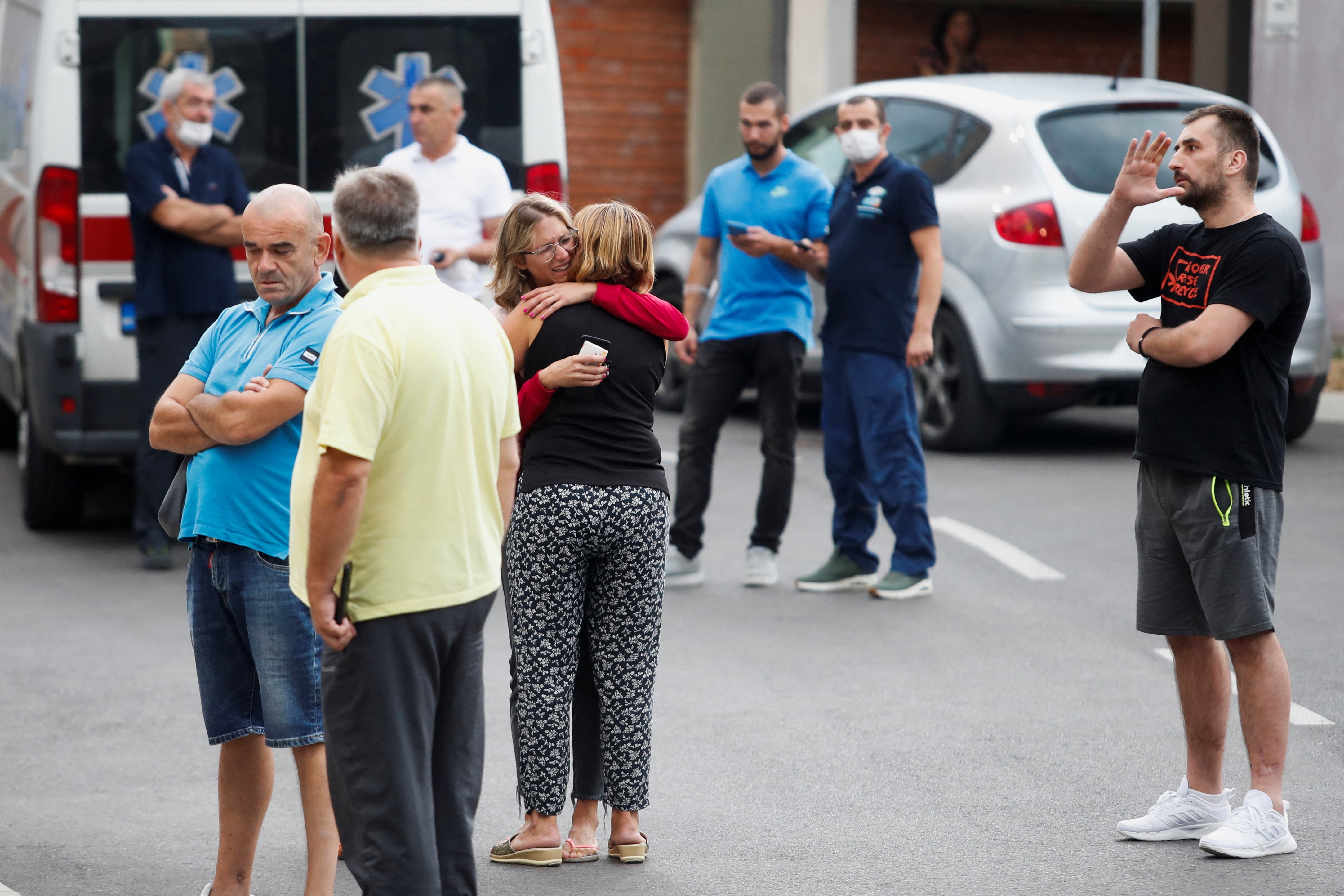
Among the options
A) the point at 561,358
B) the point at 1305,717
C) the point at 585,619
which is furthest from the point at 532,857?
the point at 1305,717

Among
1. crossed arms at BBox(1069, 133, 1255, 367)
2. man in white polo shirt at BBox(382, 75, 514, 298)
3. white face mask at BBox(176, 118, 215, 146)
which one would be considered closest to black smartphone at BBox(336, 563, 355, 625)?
crossed arms at BBox(1069, 133, 1255, 367)

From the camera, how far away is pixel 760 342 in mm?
7316

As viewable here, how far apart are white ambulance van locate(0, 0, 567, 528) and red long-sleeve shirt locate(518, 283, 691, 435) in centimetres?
359

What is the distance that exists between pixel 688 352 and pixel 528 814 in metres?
3.30

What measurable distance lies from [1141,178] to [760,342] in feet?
10.1

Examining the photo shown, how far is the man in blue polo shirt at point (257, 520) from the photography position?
3.78m

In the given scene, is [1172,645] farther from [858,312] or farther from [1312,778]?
[858,312]

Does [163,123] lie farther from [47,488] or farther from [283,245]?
[283,245]

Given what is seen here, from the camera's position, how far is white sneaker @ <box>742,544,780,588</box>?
7426 mm

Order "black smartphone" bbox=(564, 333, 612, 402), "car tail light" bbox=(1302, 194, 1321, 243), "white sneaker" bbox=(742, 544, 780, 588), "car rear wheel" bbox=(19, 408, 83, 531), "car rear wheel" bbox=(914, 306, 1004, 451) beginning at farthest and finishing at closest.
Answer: "car rear wheel" bbox=(914, 306, 1004, 451) < "car tail light" bbox=(1302, 194, 1321, 243) < "car rear wheel" bbox=(19, 408, 83, 531) < "white sneaker" bbox=(742, 544, 780, 588) < "black smartphone" bbox=(564, 333, 612, 402)

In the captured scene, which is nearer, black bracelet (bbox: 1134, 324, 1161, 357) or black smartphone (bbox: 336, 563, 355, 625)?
black smartphone (bbox: 336, 563, 355, 625)

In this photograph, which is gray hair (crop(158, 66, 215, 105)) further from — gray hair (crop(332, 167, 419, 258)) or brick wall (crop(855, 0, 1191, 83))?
brick wall (crop(855, 0, 1191, 83))

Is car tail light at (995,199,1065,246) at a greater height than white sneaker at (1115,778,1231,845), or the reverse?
car tail light at (995,199,1065,246)

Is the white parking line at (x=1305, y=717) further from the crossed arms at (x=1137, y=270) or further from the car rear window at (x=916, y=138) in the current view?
the car rear window at (x=916, y=138)
